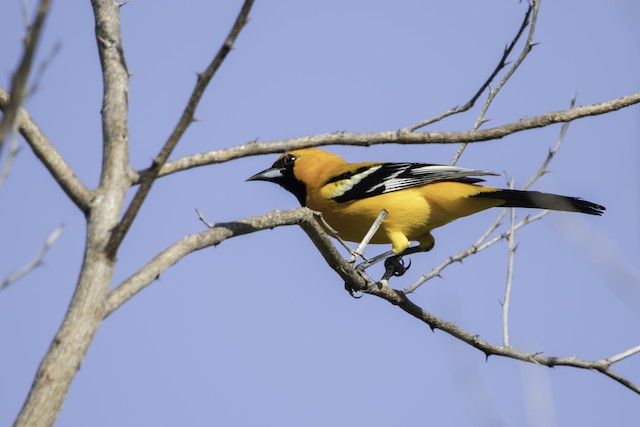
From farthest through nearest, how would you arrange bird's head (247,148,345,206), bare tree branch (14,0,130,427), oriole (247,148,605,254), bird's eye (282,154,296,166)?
bird's eye (282,154,296,166) < bird's head (247,148,345,206) < oriole (247,148,605,254) < bare tree branch (14,0,130,427)

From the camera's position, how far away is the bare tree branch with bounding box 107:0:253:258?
2.99m

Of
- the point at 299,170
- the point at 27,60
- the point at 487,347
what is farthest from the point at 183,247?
the point at 299,170

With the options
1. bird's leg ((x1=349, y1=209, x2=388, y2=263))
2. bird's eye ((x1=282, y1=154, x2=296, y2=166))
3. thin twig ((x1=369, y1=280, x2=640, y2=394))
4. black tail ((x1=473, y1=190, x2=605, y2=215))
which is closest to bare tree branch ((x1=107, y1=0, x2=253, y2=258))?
bird's leg ((x1=349, y1=209, x2=388, y2=263))

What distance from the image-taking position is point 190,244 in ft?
11.0

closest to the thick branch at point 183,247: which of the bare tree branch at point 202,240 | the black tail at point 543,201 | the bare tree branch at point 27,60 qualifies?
the bare tree branch at point 202,240

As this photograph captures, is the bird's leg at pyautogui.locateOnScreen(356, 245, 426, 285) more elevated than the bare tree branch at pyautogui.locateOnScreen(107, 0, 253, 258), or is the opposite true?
the bird's leg at pyautogui.locateOnScreen(356, 245, 426, 285)

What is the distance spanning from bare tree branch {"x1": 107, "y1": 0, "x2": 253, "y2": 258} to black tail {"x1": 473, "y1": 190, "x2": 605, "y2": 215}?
13.0 ft

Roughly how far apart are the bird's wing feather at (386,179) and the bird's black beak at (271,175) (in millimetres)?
885

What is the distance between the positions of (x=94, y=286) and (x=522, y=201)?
14.4ft

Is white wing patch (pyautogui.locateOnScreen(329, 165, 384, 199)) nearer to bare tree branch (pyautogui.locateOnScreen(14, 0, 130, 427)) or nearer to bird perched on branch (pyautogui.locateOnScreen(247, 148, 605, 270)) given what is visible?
bird perched on branch (pyautogui.locateOnScreen(247, 148, 605, 270))

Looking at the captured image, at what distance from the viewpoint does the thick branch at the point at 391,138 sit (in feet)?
12.1

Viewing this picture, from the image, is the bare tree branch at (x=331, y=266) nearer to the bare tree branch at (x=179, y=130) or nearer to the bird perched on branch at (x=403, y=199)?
the bare tree branch at (x=179, y=130)

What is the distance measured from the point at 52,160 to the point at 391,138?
1678 millimetres

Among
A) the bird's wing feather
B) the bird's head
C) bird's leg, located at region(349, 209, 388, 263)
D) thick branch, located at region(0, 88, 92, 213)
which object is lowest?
thick branch, located at region(0, 88, 92, 213)
